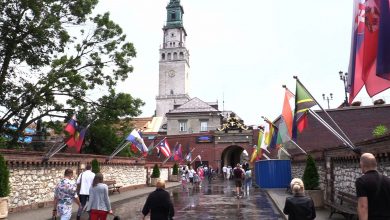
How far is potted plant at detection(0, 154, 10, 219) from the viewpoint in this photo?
1280cm

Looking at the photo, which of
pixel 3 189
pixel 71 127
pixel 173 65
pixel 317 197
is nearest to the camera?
pixel 3 189

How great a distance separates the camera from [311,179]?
53.4ft

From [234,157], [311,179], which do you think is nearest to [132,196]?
[311,179]

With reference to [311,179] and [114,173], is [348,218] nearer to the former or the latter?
[311,179]

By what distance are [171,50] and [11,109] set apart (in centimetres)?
7622

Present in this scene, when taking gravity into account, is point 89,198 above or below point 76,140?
below

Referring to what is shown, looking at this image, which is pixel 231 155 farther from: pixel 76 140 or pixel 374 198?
pixel 374 198

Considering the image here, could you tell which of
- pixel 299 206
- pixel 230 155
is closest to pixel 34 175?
pixel 299 206

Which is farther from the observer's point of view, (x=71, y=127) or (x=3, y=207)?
(x=71, y=127)

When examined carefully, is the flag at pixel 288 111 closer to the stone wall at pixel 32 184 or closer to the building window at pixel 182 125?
the stone wall at pixel 32 184

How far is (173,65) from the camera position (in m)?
93.8

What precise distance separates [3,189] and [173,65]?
268ft

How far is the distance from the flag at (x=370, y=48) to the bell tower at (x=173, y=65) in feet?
261

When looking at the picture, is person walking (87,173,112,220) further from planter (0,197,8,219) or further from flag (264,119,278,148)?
flag (264,119,278,148)
